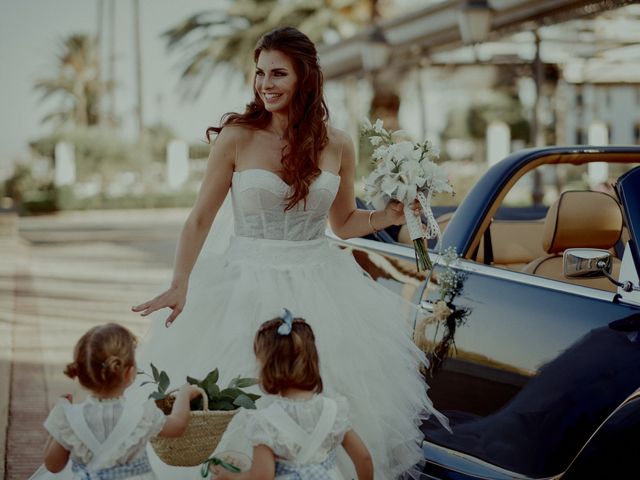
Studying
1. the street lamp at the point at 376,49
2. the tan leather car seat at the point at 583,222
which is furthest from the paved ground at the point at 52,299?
the street lamp at the point at 376,49

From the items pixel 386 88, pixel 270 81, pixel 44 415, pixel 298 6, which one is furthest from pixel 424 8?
pixel 298 6

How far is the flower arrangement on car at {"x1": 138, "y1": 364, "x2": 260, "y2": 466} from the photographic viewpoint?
3412 millimetres

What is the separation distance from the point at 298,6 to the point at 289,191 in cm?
2817

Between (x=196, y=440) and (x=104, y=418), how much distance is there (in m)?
0.30

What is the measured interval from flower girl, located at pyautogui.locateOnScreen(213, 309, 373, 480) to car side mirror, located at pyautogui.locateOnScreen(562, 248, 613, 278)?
815 millimetres

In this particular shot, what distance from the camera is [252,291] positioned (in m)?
4.04

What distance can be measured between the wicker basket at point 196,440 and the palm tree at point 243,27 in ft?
90.8

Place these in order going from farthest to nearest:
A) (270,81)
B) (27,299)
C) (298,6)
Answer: (298,6) → (27,299) → (270,81)

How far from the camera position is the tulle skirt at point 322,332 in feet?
12.8

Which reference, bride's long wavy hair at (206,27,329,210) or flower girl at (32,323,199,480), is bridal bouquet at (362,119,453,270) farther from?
flower girl at (32,323,199,480)

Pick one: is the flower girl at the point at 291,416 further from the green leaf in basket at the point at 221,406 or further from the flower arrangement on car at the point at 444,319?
the flower arrangement on car at the point at 444,319

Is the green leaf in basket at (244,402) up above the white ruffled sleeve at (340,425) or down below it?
above

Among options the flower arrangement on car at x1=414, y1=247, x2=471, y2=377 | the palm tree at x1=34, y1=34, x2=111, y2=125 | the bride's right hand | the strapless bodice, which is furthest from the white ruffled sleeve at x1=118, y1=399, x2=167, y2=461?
the palm tree at x1=34, y1=34, x2=111, y2=125

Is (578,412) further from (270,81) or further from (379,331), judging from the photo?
(270,81)
